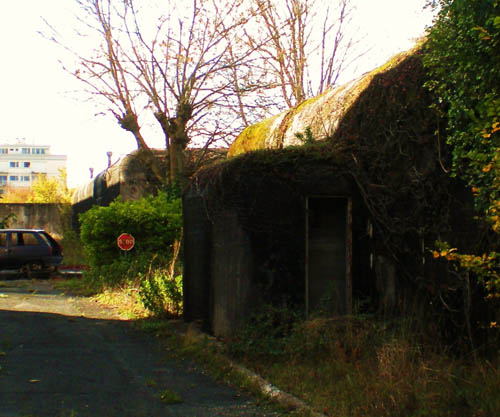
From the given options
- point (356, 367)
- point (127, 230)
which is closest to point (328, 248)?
point (356, 367)

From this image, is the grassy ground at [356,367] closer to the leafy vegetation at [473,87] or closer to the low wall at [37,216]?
the leafy vegetation at [473,87]

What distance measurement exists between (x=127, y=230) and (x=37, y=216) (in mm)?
18964

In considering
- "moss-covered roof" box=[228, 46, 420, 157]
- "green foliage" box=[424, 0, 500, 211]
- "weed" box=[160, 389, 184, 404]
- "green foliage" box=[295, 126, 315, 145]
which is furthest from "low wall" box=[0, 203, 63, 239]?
"green foliage" box=[424, 0, 500, 211]

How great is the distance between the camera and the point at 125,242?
53.4ft

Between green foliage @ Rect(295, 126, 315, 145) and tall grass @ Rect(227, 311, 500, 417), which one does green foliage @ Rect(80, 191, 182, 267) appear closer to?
green foliage @ Rect(295, 126, 315, 145)

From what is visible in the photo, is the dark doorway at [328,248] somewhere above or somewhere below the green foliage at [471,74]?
below

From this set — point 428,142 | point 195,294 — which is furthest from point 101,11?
point 428,142

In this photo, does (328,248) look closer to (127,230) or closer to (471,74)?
(471,74)

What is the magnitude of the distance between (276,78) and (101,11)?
265 inches

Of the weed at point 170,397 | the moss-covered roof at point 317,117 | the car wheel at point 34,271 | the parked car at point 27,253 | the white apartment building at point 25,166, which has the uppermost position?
the white apartment building at point 25,166

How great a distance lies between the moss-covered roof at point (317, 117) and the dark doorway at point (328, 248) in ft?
4.16

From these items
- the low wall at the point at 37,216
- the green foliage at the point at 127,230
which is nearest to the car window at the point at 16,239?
the green foliage at the point at 127,230

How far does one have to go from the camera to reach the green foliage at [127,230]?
17141mm

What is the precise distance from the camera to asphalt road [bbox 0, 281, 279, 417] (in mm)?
6344
